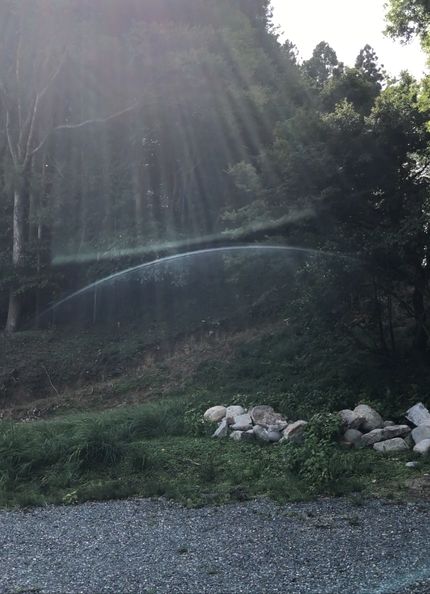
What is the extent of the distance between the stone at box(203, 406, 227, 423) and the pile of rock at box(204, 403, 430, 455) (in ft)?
1.82

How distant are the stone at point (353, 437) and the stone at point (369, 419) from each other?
29 centimetres

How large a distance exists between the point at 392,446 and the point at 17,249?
1602cm

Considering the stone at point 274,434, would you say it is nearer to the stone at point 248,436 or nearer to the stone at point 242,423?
the stone at point 248,436

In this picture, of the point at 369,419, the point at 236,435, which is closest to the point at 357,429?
the point at 369,419

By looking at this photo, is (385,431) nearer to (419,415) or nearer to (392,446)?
(392,446)

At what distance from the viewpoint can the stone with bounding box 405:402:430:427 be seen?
10.5 m

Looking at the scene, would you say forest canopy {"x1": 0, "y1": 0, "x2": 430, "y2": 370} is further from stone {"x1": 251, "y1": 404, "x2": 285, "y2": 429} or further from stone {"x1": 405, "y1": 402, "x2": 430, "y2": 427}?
stone {"x1": 405, "y1": 402, "x2": 430, "y2": 427}

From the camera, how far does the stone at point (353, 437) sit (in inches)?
416

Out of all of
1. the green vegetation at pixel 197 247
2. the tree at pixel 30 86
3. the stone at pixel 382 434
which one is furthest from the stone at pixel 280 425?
the tree at pixel 30 86

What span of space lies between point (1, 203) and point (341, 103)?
1443cm

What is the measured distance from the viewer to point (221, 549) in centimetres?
623

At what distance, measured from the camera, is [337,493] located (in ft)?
26.6

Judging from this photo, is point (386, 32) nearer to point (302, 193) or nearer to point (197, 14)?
point (302, 193)

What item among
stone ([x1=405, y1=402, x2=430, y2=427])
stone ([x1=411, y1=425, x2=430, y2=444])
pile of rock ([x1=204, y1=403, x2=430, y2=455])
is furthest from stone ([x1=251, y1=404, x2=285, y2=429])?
stone ([x1=411, y1=425, x2=430, y2=444])
